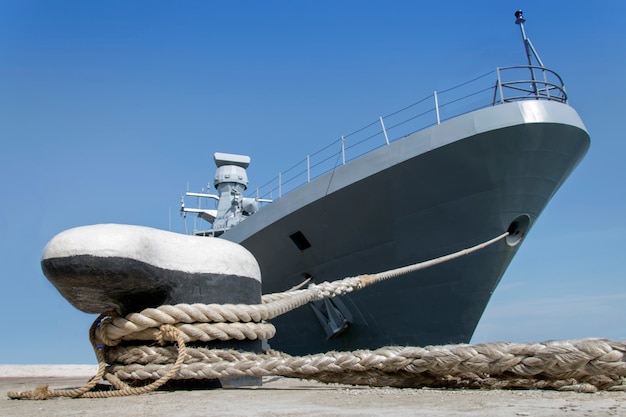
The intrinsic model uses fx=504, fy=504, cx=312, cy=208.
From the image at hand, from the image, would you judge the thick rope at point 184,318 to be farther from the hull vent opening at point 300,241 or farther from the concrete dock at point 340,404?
the hull vent opening at point 300,241

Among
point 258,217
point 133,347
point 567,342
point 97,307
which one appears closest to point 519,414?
point 567,342

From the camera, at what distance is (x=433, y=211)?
8977mm

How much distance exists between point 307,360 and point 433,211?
6.47 metres

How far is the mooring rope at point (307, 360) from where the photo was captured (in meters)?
2.32

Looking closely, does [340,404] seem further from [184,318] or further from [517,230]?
[517,230]

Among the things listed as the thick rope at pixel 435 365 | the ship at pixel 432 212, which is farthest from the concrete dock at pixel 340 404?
the ship at pixel 432 212

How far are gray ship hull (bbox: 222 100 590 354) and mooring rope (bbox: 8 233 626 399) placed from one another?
572cm

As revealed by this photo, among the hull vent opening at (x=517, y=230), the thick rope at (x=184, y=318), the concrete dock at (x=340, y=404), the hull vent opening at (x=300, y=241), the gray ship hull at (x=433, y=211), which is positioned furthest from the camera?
the hull vent opening at (x=300, y=241)

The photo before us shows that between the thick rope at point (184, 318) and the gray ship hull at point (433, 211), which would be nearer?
the thick rope at point (184, 318)

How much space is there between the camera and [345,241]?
10.1 m

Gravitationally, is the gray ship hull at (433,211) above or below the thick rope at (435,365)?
above

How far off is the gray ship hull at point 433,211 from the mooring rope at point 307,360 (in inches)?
225

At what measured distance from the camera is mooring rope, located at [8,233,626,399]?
2322 mm

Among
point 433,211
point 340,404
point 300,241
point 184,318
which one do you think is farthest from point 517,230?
point 340,404
